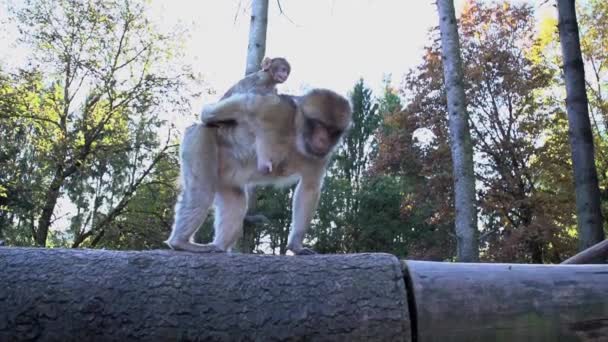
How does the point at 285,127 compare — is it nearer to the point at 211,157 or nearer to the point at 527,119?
the point at 211,157

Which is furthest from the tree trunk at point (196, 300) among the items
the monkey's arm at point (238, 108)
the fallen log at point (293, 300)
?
the monkey's arm at point (238, 108)

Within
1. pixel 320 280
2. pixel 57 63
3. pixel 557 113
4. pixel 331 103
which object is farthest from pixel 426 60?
pixel 320 280

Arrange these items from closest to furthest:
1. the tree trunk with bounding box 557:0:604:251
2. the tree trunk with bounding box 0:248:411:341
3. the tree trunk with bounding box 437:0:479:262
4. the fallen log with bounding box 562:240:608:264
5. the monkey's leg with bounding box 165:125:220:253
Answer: the tree trunk with bounding box 0:248:411:341 < the fallen log with bounding box 562:240:608:264 < the monkey's leg with bounding box 165:125:220:253 < the tree trunk with bounding box 557:0:604:251 < the tree trunk with bounding box 437:0:479:262

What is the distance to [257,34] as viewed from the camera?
29.9ft

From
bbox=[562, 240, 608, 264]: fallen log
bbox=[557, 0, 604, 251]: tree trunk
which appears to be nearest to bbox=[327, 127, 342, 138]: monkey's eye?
bbox=[562, 240, 608, 264]: fallen log

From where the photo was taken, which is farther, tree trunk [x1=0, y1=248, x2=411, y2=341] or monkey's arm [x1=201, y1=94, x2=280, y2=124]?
monkey's arm [x1=201, y1=94, x2=280, y2=124]

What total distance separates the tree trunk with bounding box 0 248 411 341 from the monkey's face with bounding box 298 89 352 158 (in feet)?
6.48

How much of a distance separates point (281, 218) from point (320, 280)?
28.7 metres

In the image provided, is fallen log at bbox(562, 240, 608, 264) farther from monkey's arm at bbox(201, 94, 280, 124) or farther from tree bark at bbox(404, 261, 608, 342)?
monkey's arm at bbox(201, 94, 280, 124)

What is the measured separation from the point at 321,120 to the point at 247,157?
0.80 meters

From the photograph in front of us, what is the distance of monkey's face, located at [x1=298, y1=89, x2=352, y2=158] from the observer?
16.4 feet

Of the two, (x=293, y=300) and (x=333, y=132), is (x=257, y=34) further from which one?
(x=293, y=300)

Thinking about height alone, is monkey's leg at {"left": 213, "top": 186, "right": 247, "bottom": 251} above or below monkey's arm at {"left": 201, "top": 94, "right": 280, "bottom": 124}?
below

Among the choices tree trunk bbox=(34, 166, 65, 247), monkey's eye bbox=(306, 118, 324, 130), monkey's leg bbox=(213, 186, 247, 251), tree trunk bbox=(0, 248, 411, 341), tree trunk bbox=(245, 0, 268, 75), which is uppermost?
tree trunk bbox=(245, 0, 268, 75)
